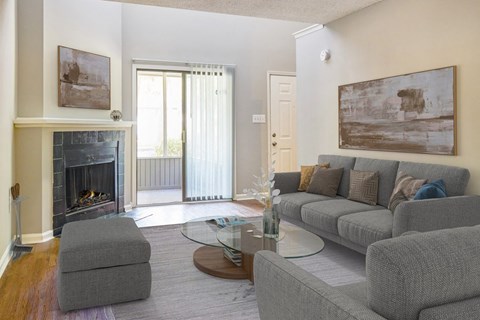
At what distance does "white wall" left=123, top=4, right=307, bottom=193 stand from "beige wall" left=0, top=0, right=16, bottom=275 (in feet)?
6.60

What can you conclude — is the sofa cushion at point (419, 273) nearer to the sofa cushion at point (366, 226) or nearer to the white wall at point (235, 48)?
the sofa cushion at point (366, 226)

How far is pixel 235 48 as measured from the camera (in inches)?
250

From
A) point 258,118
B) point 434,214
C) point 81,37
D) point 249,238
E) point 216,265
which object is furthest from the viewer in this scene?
point 258,118

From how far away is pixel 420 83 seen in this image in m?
3.55

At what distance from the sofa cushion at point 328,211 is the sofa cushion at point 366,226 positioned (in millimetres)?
97

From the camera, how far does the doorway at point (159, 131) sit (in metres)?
7.77

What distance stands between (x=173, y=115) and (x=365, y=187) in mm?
5186

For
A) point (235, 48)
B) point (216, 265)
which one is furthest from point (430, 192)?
point (235, 48)

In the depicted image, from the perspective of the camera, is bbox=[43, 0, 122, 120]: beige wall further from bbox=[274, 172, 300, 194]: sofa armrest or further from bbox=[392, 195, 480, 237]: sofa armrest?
bbox=[392, 195, 480, 237]: sofa armrest

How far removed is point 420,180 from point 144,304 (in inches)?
91.7

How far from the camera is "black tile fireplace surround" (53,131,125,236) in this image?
426 centimetres

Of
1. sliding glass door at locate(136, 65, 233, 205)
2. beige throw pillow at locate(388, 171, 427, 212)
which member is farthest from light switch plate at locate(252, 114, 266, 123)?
beige throw pillow at locate(388, 171, 427, 212)

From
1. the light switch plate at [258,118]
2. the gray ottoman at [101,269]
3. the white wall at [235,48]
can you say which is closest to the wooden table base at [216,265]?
the gray ottoman at [101,269]

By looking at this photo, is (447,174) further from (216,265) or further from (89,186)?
(89,186)
